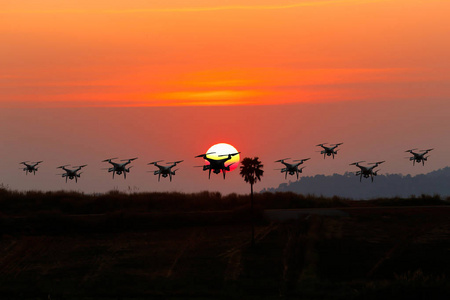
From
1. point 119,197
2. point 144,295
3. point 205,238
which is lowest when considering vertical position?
point 144,295

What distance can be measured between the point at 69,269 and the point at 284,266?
77.4 ft

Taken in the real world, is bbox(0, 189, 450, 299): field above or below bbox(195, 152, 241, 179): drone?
below

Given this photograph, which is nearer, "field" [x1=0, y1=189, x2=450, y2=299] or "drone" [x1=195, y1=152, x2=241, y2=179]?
"field" [x1=0, y1=189, x2=450, y2=299]

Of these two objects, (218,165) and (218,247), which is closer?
(218,247)

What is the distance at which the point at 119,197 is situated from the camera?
10569 centimetres

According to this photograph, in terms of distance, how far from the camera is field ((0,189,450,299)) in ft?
227

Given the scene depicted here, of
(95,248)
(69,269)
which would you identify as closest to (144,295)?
(69,269)

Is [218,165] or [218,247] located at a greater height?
[218,165]

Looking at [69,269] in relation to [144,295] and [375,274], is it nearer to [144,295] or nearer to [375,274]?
[144,295]

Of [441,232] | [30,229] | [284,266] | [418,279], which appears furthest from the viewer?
[30,229]

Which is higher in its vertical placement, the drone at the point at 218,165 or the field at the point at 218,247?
the drone at the point at 218,165

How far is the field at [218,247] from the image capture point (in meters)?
69.3

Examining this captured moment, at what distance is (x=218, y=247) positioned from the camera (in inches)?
3248

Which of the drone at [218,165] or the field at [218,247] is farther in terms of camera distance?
the drone at [218,165]
